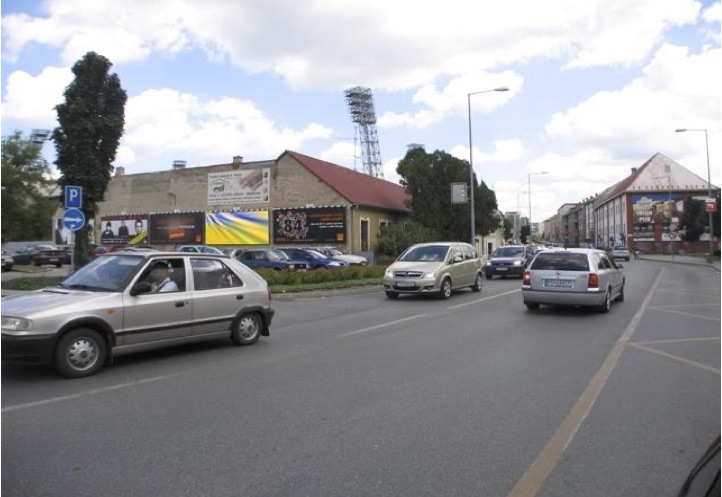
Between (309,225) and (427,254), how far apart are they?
80.5ft

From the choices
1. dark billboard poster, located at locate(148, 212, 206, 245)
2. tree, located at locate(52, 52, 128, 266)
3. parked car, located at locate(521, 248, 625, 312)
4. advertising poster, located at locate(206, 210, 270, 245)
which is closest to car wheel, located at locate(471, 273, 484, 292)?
parked car, located at locate(521, 248, 625, 312)

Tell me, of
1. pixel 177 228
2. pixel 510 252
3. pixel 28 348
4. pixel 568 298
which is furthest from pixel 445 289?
pixel 177 228

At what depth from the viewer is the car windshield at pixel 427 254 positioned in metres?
18.5

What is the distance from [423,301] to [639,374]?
9898 mm

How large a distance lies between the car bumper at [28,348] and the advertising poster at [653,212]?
285 ft

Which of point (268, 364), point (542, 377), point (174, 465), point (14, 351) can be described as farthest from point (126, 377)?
point (542, 377)

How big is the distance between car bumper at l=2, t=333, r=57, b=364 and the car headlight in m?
0.09

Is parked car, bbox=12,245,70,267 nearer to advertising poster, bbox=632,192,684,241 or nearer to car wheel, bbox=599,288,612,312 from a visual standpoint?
car wheel, bbox=599,288,612,312

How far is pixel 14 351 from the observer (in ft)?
21.8

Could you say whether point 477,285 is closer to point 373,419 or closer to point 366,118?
point 373,419

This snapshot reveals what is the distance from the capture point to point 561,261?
14008 mm

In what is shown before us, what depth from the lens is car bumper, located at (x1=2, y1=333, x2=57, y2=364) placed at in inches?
260

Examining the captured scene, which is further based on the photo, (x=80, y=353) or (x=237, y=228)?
(x=237, y=228)

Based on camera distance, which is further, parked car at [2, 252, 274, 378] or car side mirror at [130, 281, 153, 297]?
car side mirror at [130, 281, 153, 297]
